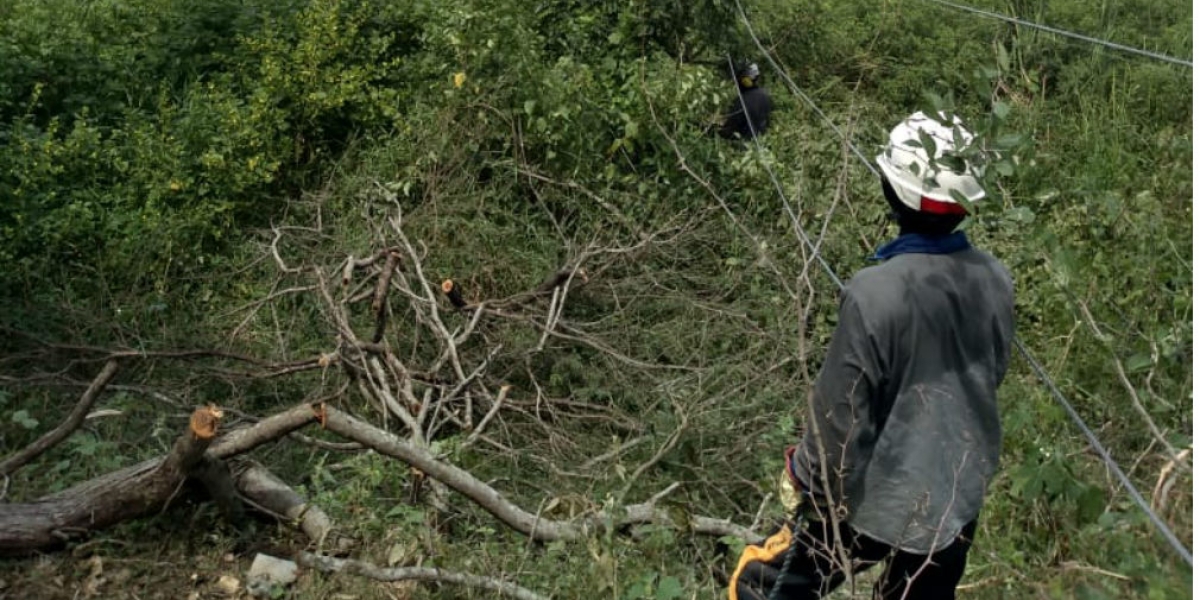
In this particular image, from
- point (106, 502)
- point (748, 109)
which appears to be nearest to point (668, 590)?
point (106, 502)

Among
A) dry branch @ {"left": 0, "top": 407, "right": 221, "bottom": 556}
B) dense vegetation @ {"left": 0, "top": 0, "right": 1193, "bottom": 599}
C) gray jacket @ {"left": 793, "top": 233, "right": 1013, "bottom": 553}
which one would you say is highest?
gray jacket @ {"left": 793, "top": 233, "right": 1013, "bottom": 553}

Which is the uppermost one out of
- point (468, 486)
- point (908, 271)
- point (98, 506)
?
point (908, 271)

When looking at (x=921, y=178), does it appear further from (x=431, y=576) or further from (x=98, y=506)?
(x=98, y=506)

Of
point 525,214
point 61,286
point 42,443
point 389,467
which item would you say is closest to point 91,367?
point 61,286

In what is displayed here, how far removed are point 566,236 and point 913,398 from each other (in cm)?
415

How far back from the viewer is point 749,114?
8.34m

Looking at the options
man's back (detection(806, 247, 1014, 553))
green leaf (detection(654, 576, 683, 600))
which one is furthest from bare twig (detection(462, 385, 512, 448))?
man's back (detection(806, 247, 1014, 553))

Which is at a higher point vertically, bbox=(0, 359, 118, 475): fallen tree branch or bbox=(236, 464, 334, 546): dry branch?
bbox=(0, 359, 118, 475): fallen tree branch

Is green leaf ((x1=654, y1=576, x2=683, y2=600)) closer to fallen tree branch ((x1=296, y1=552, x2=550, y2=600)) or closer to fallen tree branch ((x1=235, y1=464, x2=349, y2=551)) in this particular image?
fallen tree branch ((x1=296, y1=552, x2=550, y2=600))

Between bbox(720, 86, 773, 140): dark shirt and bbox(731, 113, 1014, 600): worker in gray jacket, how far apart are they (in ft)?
16.3

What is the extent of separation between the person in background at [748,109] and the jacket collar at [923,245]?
5069mm

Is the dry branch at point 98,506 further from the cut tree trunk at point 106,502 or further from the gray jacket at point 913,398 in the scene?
the gray jacket at point 913,398

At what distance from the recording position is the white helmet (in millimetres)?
3160

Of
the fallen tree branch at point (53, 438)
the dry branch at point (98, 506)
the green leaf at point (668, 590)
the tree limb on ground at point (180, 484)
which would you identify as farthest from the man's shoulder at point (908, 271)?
the fallen tree branch at point (53, 438)
